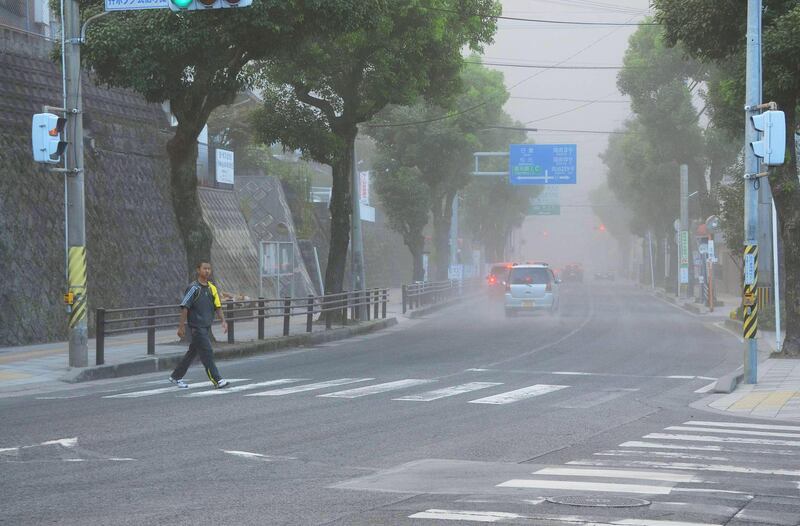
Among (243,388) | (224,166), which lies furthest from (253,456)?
(224,166)

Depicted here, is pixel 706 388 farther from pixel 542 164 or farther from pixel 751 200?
pixel 542 164

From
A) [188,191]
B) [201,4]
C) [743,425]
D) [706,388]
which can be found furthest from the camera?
[188,191]

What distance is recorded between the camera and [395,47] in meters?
33.2

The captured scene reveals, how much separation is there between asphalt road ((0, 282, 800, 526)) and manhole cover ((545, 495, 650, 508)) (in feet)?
0.12

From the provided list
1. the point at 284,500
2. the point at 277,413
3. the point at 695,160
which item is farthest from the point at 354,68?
the point at 695,160

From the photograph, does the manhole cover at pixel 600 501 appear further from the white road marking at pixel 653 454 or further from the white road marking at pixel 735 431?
the white road marking at pixel 735 431

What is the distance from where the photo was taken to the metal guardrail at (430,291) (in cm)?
4912

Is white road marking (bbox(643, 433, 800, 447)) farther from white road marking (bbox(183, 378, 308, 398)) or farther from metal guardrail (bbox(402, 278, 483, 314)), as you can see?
metal guardrail (bbox(402, 278, 483, 314))

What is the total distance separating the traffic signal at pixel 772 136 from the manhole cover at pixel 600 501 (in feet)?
35.6

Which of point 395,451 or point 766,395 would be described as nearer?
point 395,451

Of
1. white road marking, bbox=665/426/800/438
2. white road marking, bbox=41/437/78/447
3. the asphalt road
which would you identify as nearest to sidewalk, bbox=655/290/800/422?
the asphalt road

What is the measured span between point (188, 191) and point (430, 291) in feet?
98.7

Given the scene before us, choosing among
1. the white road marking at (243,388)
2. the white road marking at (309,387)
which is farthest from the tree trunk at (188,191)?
the white road marking at (309,387)

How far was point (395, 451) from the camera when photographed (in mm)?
11281
